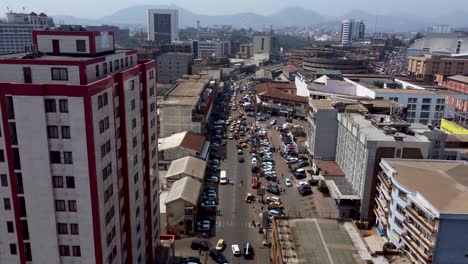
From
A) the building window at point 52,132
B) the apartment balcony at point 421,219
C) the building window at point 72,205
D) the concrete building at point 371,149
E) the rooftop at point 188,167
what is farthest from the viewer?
the rooftop at point 188,167

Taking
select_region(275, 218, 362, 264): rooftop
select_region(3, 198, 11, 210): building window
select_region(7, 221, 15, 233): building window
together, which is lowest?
select_region(275, 218, 362, 264): rooftop

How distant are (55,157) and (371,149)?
125 ft

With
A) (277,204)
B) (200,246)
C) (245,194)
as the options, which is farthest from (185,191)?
(277,204)

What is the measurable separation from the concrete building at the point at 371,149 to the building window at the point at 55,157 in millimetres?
37660

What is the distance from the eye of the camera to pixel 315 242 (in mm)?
38656

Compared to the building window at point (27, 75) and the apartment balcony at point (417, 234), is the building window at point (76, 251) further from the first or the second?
the apartment balcony at point (417, 234)

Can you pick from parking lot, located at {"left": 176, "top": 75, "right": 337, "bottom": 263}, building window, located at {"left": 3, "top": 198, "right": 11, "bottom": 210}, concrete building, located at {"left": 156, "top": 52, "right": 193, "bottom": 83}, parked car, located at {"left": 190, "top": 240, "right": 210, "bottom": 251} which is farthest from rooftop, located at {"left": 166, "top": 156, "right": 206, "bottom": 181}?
concrete building, located at {"left": 156, "top": 52, "right": 193, "bottom": 83}

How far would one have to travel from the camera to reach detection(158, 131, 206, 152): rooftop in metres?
68.9

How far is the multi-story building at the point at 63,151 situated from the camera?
2339 cm

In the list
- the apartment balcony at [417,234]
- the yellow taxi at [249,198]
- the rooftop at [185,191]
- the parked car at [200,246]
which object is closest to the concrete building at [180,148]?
the rooftop at [185,191]

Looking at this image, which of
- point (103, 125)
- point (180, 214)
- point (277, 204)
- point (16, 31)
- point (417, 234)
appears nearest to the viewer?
point (103, 125)

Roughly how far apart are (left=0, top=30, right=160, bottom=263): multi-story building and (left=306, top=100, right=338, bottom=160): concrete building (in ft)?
149

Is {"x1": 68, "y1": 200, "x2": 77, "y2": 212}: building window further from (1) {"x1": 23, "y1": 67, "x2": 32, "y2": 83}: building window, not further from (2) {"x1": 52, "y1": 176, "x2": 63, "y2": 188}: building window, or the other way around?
(1) {"x1": 23, "y1": 67, "x2": 32, "y2": 83}: building window

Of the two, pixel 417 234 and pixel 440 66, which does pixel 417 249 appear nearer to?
pixel 417 234
